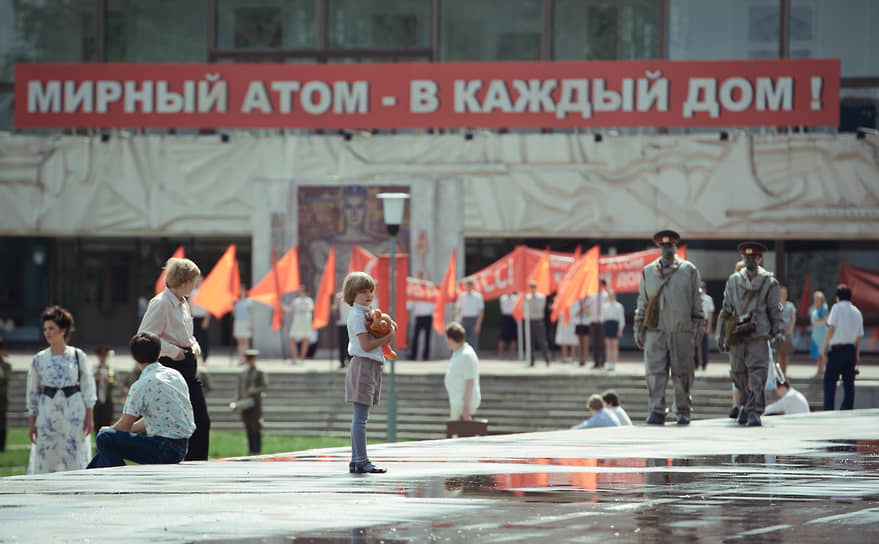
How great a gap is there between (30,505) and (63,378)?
329 centimetres

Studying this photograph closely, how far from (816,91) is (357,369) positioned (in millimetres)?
24363

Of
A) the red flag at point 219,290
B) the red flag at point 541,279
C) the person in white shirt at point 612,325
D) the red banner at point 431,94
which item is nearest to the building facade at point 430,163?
the red banner at point 431,94

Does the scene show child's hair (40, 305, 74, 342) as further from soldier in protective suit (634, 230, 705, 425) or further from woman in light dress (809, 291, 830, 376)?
woman in light dress (809, 291, 830, 376)

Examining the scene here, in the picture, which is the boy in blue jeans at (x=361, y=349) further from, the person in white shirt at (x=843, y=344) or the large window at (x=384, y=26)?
the large window at (x=384, y=26)

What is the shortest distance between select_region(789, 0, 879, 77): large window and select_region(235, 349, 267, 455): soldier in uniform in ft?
63.5

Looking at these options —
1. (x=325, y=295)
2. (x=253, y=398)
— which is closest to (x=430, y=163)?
(x=325, y=295)

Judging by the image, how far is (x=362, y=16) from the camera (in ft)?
115

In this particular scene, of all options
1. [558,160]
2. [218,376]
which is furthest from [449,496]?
[558,160]

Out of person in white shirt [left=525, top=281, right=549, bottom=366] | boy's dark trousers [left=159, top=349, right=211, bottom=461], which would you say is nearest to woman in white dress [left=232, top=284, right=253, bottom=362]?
person in white shirt [left=525, top=281, right=549, bottom=366]

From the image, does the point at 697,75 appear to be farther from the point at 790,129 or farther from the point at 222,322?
the point at 222,322

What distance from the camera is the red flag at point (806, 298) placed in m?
30.8

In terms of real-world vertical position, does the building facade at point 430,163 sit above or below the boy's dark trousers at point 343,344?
above

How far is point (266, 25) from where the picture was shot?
35.2 metres

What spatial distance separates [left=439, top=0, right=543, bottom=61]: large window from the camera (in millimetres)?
34469
